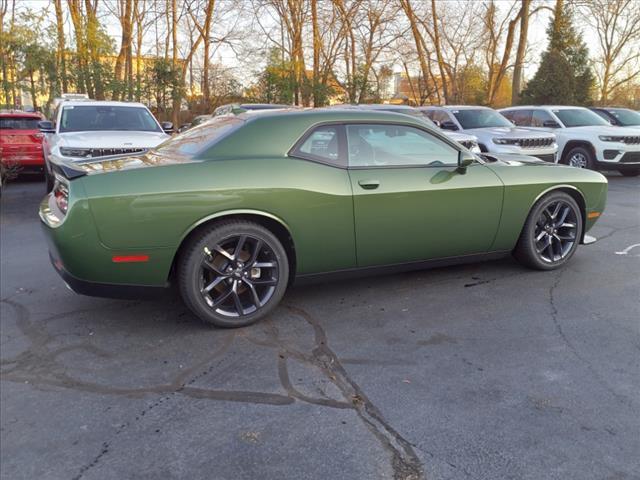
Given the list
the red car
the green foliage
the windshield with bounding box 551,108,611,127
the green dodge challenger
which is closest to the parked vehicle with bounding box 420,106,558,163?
the windshield with bounding box 551,108,611,127

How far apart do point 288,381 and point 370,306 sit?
4.17 feet

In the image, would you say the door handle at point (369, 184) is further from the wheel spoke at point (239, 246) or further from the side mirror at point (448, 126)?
the side mirror at point (448, 126)

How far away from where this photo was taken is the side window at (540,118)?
12379 mm

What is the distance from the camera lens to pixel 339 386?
2848mm

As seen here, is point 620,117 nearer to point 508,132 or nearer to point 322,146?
point 508,132

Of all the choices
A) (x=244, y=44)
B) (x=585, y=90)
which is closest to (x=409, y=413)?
(x=244, y=44)

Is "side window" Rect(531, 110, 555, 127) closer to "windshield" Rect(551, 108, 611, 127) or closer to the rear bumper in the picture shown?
"windshield" Rect(551, 108, 611, 127)

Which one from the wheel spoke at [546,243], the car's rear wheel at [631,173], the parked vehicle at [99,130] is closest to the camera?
the wheel spoke at [546,243]

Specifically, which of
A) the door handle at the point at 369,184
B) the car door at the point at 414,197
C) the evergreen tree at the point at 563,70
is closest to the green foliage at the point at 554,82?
the evergreen tree at the point at 563,70

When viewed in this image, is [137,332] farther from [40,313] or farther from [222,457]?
[222,457]

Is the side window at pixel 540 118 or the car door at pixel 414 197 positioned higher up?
the side window at pixel 540 118

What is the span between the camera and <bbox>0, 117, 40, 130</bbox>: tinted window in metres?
11.6

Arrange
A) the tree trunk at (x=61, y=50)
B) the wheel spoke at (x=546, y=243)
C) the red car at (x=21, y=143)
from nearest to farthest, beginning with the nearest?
the wheel spoke at (x=546, y=243)
the red car at (x=21, y=143)
the tree trunk at (x=61, y=50)

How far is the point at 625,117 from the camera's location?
1354 centimetres
